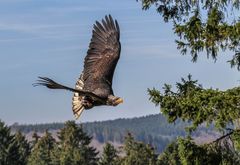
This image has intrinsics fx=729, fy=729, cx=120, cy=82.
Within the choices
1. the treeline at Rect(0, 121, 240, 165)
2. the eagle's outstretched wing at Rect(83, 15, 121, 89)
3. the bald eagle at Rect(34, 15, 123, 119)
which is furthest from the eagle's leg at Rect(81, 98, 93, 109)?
the treeline at Rect(0, 121, 240, 165)

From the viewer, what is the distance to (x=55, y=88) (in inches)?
356

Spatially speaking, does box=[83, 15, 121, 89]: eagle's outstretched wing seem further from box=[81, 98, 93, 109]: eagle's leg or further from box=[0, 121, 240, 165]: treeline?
box=[0, 121, 240, 165]: treeline

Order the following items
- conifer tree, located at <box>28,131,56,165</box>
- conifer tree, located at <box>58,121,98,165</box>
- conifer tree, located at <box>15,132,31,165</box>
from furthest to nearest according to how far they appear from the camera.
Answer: conifer tree, located at <box>15,132,31,165</box>, conifer tree, located at <box>28,131,56,165</box>, conifer tree, located at <box>58,121,98,165</box>

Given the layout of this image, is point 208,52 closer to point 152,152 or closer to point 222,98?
point 222,98

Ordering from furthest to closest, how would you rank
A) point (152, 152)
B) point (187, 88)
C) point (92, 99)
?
point (152, 152), point (187, 88), point (92, 99)

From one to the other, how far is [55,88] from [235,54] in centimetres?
736

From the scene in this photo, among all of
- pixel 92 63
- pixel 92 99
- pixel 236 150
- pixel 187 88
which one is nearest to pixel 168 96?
pixel 187 88

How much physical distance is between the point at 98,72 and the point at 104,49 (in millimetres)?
1123

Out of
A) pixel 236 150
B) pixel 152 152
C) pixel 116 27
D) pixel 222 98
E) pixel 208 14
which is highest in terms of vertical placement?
pixel 152 152

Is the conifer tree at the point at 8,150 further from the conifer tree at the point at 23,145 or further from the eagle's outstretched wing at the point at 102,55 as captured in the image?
the eagle's outstretched wing at the point at 102,55

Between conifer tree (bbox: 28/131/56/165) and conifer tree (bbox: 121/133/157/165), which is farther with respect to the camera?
conifer tree (bbox: 28/131/56/165)

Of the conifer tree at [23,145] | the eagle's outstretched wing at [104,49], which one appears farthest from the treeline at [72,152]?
the eagle's outstretched wing at [104,49]

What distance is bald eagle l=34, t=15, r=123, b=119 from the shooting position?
9.68 metres

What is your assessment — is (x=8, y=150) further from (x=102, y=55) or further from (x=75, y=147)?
(x=102, y=55)
